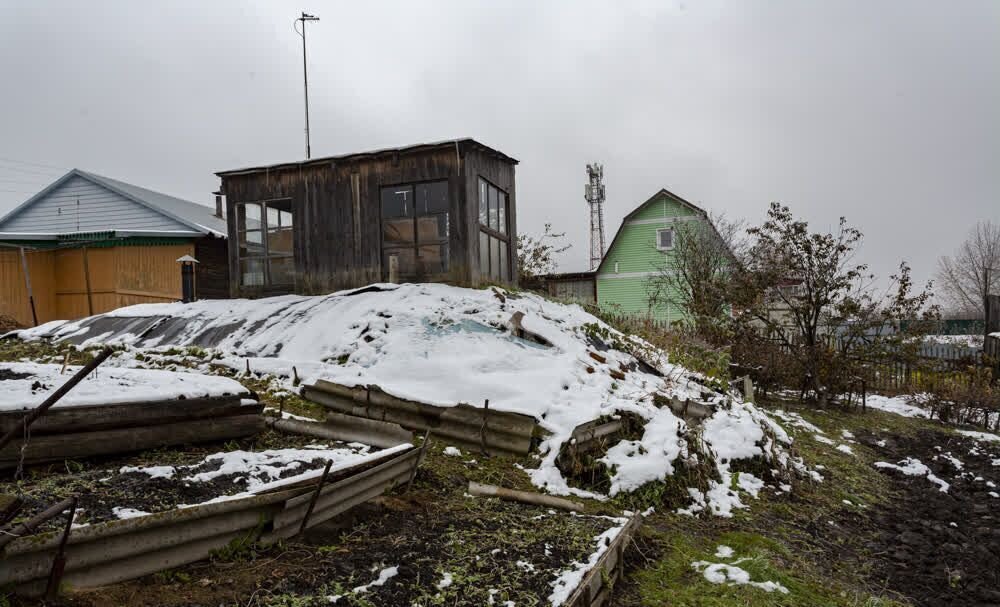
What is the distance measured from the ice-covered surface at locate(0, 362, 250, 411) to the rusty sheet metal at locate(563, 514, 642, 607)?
308 cm

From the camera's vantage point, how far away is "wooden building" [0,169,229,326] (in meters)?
14.5

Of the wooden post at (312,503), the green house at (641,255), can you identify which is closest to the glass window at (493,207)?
the wooden post at (312,503)

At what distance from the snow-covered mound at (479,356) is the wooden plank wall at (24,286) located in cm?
634

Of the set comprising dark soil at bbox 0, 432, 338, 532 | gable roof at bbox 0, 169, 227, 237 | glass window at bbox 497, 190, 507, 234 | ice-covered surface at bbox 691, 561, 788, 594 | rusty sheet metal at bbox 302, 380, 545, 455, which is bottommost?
ice-covered surface at bbox 691, 561, 788, 594

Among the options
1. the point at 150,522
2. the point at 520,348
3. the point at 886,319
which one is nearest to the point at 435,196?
the point at 520,348

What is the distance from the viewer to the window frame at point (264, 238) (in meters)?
11.1

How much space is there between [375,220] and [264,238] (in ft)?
9.22

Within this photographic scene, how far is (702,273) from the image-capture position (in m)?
15.8

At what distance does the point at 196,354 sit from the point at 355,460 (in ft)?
19.2

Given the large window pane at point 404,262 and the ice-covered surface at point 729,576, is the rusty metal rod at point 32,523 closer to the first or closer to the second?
the ice-covered surface at point 729,576

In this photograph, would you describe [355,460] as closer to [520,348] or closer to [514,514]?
[514,514]

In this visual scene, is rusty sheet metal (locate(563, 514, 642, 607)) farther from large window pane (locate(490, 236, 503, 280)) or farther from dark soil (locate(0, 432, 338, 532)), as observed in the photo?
large window pane (locate(490, 236, 503, 280))

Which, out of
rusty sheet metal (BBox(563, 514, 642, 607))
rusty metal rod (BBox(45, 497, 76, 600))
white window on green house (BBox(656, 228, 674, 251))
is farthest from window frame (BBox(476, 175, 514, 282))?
white window on green house (BBox(656, 228, 674, 251))

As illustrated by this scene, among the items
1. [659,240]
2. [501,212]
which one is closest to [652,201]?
[659,240]
